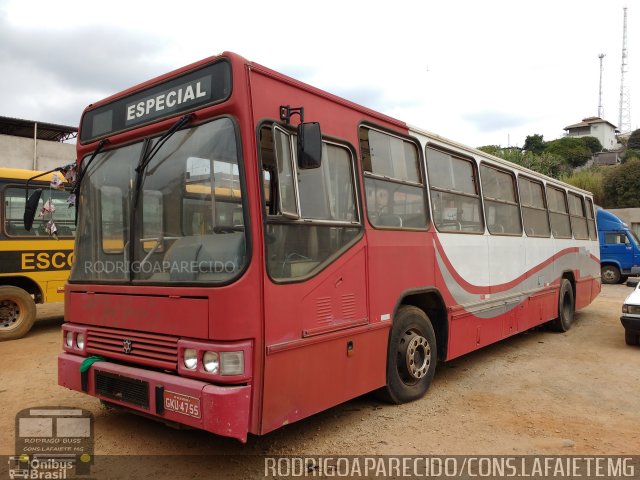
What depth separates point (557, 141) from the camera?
2793 inches

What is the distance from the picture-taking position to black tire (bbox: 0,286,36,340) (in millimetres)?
8445

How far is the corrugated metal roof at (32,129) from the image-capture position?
22672 mm

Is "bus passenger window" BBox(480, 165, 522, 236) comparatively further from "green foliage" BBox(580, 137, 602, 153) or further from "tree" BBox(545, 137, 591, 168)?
"green foliage" BBox(580, 137, 602, 153)

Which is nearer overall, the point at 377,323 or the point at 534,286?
the point at 377,323

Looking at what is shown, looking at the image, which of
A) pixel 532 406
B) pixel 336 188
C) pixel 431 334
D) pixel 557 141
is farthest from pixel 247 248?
pixel 557 141

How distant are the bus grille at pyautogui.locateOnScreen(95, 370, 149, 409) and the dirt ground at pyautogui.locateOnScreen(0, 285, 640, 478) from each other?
53 cm

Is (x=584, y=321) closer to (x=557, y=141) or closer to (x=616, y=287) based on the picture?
(x=616, y=287)

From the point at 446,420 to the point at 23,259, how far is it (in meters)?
7.74

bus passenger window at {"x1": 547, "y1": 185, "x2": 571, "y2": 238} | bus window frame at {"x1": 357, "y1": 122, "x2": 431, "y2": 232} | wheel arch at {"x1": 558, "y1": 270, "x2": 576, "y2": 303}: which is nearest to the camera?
bus window frame at {"x1": 357, "y1": 122, "x2": 431, "y2": 232}

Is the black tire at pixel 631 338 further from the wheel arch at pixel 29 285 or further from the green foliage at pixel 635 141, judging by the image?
the green foliage at pixel 635 141

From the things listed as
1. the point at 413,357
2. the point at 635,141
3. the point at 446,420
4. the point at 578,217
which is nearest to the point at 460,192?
the point at 413,357

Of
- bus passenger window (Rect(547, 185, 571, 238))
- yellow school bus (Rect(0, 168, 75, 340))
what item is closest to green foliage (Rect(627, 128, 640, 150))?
bus passenger window (Rect(547, 185, 571, 238))

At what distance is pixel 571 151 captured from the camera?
66.9 metres

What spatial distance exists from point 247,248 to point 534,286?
6294mm
